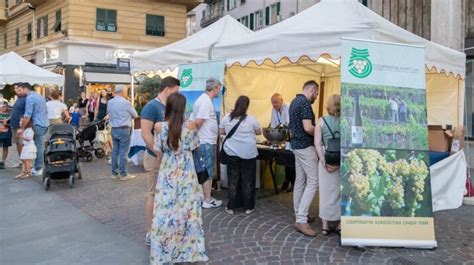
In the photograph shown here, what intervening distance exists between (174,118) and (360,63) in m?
2.28

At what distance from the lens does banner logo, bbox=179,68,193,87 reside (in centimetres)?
803

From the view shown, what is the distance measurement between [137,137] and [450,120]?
6.52m

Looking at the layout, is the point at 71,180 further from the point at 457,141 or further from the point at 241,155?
the point at 457,141

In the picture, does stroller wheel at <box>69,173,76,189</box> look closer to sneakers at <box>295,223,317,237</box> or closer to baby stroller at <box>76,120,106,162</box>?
baby stroller at <box>76,120,106,162</box>

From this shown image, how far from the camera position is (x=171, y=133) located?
4.07 m

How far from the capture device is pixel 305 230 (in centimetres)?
527

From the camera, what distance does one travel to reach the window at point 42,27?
89.0 ft

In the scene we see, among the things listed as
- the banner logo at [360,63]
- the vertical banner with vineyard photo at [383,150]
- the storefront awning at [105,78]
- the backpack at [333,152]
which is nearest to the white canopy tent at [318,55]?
the banner logo at [360,63]

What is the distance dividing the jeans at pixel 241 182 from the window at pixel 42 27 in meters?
24.7

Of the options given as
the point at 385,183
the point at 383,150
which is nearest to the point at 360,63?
the point at 383,150

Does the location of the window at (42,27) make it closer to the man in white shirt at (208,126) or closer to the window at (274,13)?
the window at (274,13)

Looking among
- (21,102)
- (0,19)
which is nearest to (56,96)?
(21,102)

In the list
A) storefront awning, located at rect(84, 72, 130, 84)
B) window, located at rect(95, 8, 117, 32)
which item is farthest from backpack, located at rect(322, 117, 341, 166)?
window, located at rect(95, 8, 117, 32)

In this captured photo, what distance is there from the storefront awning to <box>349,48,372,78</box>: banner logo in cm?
2019
